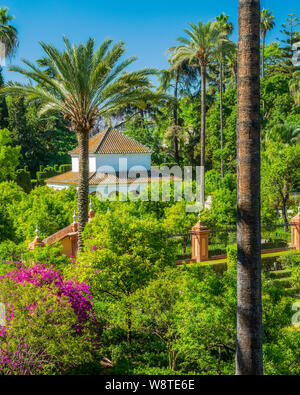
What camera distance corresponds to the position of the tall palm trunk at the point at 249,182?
5762mm

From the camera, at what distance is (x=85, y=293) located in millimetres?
9281

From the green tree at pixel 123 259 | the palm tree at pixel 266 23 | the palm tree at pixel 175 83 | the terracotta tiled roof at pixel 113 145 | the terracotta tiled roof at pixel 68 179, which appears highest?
the palm tree at pixel 266 23

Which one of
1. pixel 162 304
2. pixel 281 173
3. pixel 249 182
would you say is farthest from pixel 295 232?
pixel 249 182

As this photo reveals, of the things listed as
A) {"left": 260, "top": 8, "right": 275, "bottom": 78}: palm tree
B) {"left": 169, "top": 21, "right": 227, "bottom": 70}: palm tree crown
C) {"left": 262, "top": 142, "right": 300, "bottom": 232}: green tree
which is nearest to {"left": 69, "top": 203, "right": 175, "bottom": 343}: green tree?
{"left": 262, "top": 142, "right": 300, "bottom": 232}: green tree

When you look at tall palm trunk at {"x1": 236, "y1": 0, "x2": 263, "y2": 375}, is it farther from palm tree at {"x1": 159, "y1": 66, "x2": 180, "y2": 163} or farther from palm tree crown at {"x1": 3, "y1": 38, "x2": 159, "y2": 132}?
palm tree at {"x1": 159, "y1": 66, "x2": 180, "y2": 163}

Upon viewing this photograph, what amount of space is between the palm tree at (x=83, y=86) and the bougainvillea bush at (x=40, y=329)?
5.44m

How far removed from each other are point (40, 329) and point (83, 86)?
821cm

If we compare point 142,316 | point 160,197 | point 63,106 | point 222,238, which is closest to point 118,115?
point 160,197

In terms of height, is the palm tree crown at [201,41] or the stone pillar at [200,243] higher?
the palm tree crown at [201,41]

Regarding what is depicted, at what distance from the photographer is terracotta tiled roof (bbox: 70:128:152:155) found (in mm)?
31547

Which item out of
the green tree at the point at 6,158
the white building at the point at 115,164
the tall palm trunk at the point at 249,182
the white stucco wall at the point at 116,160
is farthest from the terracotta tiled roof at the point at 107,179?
the tall palm trunk at the point at 249,182

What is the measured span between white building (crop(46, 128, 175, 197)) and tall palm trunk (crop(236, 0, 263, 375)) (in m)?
23.5

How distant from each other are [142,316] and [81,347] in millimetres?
2044

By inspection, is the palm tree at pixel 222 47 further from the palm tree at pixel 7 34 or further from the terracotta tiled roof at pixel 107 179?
the palm tree at pixel 7 34
